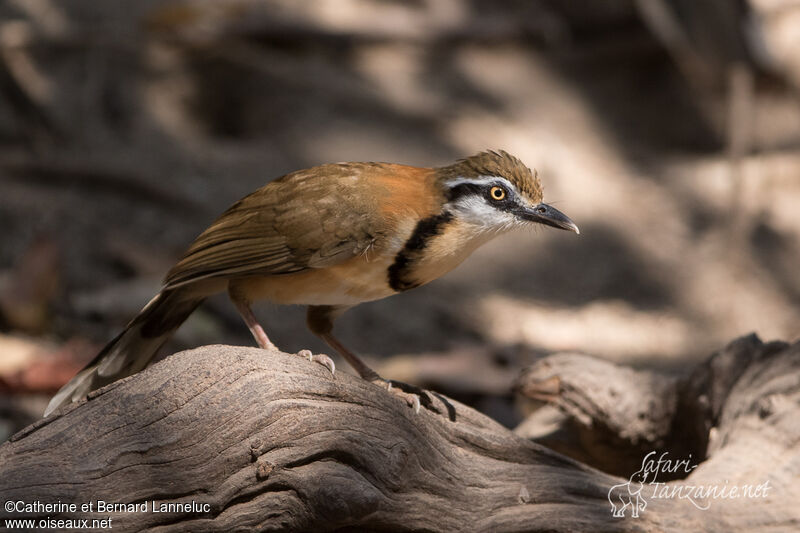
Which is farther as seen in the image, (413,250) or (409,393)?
(409,393)

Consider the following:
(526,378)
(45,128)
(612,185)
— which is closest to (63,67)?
(45,128)

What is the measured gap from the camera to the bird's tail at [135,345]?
4219mm

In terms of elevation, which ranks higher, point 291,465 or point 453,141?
point 453,141

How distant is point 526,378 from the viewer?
494cm

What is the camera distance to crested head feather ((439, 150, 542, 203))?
417 cm

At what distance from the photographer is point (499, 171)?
4.19m

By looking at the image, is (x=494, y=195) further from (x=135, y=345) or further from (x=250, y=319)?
(x=135, y=345)

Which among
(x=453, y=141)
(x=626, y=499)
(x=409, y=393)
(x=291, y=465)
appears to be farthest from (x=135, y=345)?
(x=453, y=141)

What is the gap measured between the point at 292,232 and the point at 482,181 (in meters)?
0.83

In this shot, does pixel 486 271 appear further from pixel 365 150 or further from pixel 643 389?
pixel 643 389

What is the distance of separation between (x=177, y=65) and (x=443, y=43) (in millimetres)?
2670

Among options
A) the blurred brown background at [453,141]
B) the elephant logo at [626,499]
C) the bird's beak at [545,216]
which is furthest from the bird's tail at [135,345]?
the blurred brown background at [453,141]

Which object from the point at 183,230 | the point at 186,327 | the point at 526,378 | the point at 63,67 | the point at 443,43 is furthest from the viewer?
the point at 443,43

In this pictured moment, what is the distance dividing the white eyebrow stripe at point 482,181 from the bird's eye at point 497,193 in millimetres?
30
